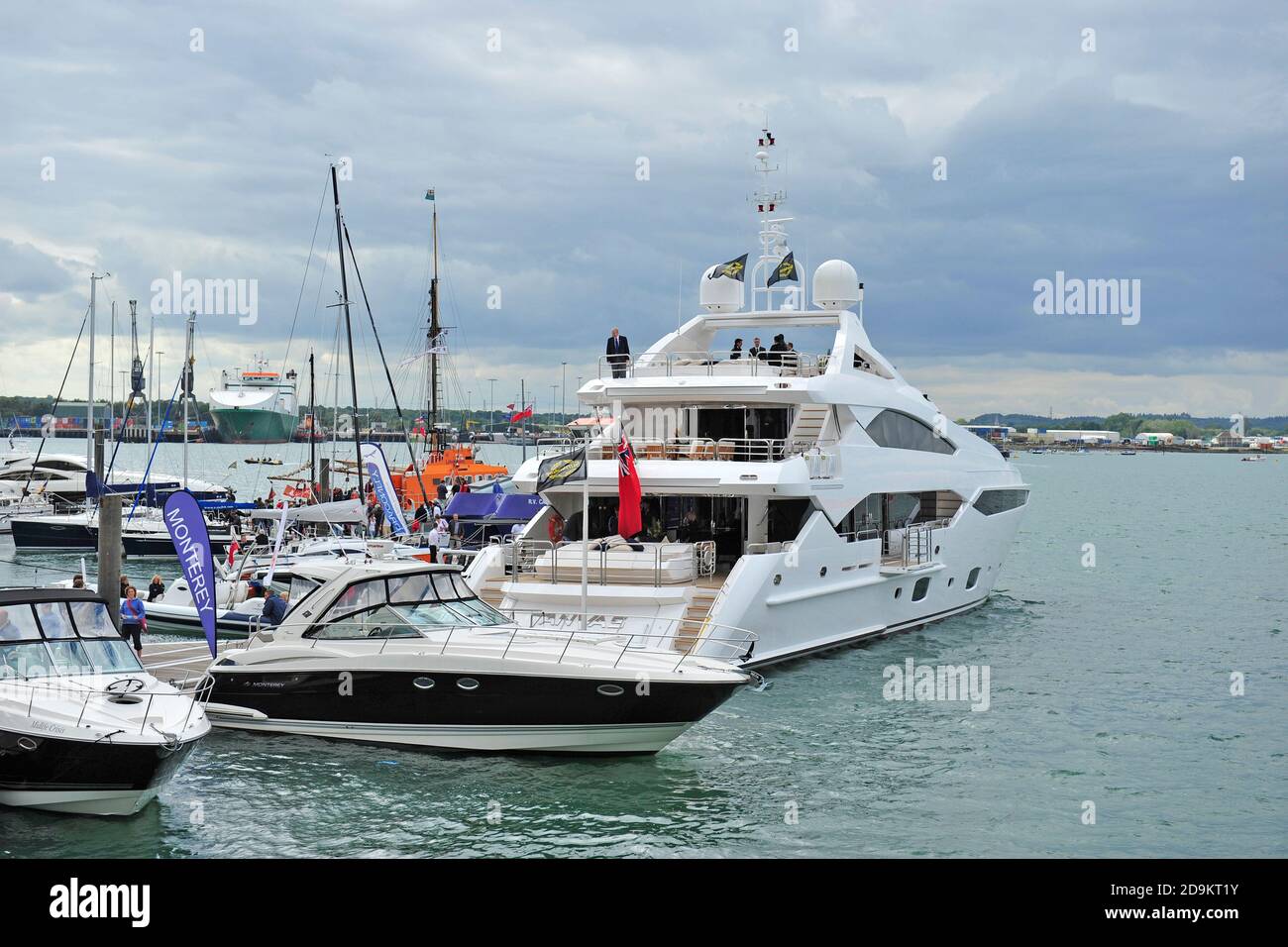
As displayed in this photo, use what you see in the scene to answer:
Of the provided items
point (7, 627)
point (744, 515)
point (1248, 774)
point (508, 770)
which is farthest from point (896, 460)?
point (7, 627)

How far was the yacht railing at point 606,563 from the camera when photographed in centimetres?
1912

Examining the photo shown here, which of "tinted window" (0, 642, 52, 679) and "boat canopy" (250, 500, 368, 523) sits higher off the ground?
"boat canopy" (250, 500, 368, 523)

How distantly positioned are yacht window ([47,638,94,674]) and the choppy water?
5.40ft

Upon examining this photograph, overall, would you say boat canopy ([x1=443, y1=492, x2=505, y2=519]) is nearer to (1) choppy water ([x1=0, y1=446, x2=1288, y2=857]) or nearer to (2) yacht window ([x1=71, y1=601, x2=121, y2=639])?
(1) choppy water ([x1=0, y1=446, x2=1288, y2=857])

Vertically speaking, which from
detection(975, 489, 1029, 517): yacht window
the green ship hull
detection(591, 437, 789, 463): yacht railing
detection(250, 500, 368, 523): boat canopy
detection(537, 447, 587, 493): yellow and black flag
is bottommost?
detection(250, 500, 368, 523): boat canopy

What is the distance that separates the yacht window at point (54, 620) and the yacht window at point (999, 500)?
18.9m

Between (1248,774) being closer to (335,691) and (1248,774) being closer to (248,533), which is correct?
(335,691)

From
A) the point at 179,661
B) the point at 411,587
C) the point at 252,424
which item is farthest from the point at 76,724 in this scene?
the point at 252,424

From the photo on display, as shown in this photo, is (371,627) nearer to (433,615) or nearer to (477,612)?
(433,615)

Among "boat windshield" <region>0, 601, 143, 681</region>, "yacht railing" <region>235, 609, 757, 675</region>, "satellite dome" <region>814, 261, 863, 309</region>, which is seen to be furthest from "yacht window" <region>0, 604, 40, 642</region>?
"satellite dome" <region>814, 261, 863, 309</region>

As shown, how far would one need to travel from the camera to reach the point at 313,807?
1348 centimetres

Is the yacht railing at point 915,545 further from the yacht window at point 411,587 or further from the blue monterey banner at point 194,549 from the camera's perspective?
the blue monterey banner at point 194,549

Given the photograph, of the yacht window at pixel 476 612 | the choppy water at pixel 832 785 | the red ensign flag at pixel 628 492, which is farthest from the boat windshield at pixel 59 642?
the red ensign flag at pixel 628 492

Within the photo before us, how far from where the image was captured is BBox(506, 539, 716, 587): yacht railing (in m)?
19.1
